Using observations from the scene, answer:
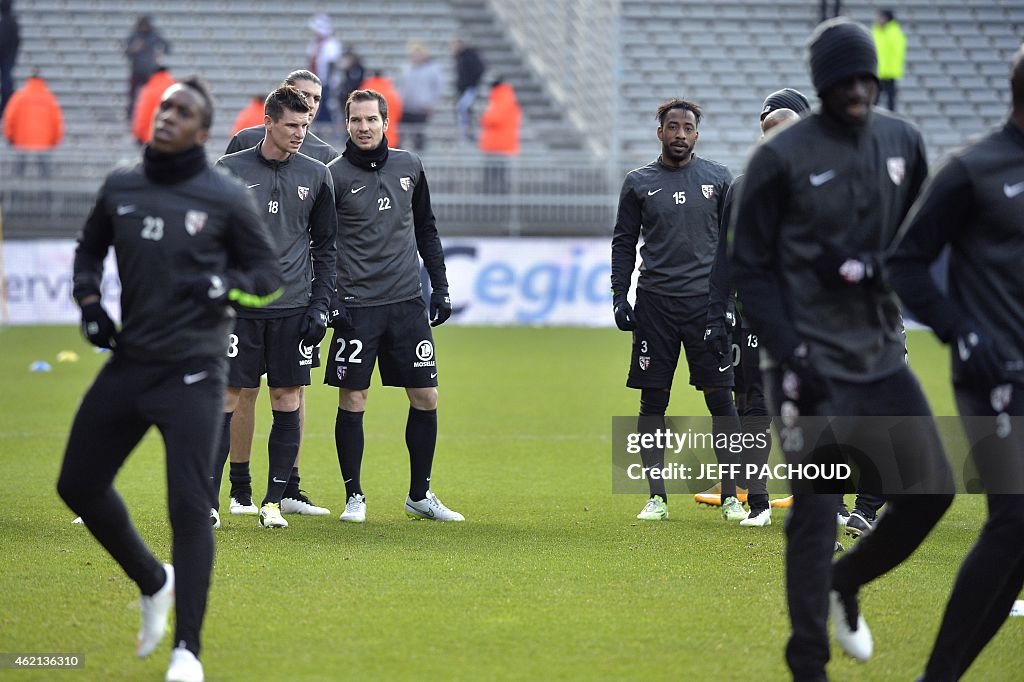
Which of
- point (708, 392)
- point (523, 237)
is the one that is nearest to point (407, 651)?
point (708, 392)

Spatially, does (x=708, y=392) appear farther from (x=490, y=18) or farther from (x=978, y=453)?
(x=490, y=18)

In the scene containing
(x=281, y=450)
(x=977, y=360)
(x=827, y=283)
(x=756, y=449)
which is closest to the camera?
(x=977, y=360)

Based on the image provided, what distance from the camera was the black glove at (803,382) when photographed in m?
4.73

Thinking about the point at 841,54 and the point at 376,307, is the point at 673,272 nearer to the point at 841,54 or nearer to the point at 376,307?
the point at 376,307

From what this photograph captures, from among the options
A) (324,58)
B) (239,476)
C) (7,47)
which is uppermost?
(7,47)

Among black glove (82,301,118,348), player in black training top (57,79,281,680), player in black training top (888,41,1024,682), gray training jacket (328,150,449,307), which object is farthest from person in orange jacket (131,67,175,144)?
player in black training top (888,41,1024,682)

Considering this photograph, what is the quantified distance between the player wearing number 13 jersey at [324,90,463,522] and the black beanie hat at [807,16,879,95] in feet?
12.8

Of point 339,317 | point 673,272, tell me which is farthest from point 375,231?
point 673,272

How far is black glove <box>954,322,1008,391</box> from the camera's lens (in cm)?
450

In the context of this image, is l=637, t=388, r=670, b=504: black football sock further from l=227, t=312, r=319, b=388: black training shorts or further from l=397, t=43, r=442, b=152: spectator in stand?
l=397, t=43, r=442, b=152: spectator in stand

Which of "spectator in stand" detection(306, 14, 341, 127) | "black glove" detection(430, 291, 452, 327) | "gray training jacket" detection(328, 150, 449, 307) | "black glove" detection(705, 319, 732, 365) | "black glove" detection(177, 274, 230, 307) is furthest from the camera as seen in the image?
"spectator in stand" detection(306, 14, 341, 127)

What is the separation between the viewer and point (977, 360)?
4500 mm

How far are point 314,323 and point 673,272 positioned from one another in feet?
6.99

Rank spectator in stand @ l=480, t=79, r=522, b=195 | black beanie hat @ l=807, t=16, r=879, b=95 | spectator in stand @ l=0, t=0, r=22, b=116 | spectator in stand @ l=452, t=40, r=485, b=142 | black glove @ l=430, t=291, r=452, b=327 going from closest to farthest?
black beanie hat @ l=807, t=16, r=879, b=95
black glove @ l=430, t=291, r=452, b=327
spectator in stand @ l=480, t=79, r=522, b=195
spectator in stand @ l=0, t=0, r=22, b=116
spectator in stand @ l=452, t=40, r=485, b=142
